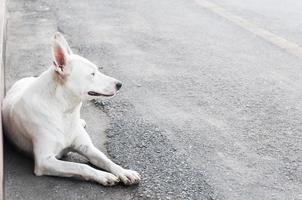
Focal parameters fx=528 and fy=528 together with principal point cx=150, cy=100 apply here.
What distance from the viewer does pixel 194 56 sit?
6.32 metres

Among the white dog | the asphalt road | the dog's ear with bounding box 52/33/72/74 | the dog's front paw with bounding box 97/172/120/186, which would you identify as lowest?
the asphalt road

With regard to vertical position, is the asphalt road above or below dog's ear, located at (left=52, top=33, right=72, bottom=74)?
below

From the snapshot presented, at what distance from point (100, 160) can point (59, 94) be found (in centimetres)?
53

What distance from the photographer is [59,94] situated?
357 cm

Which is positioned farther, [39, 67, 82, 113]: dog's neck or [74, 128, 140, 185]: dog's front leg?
[39, 67, 82, 113]: dog's neck

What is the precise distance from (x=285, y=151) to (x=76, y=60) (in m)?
1.71

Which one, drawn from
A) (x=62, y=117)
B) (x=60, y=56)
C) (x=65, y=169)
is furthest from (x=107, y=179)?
(x=60, y=56)

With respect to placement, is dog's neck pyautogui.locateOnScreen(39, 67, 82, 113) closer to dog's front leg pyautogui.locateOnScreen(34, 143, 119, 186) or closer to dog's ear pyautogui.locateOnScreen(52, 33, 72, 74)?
dog's ear pyautogui.locateOnScreen(52, 33, 72, 74)

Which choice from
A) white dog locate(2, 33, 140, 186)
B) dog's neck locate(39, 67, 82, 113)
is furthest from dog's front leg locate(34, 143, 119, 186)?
dog's neck locate(39, 67, 82, 113)

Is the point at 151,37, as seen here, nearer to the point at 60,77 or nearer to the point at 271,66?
the point at 271,66

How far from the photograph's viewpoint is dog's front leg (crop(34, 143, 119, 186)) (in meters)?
3.40

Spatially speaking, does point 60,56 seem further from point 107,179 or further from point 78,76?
point 107,179

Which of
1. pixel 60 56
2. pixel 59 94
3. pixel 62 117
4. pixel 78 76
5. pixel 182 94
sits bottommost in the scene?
pixel 182 94

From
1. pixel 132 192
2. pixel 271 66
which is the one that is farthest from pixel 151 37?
pixel 132 192
